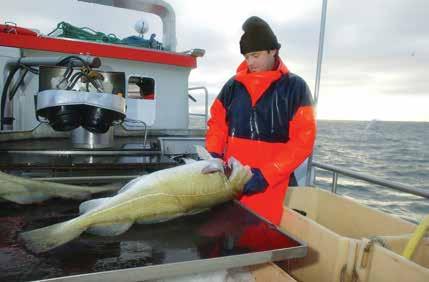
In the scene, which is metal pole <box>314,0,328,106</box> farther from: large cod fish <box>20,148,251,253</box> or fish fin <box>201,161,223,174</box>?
fish fin <box>201,161,223,174</box>

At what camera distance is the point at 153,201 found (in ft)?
6.73

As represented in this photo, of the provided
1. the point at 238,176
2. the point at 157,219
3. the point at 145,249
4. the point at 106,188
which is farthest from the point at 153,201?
the point at 238,176

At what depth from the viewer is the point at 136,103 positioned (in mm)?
6398

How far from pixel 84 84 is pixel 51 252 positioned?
7.47 feet

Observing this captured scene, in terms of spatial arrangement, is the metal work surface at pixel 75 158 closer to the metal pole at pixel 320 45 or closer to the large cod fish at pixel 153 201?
the large cod fish at pixel 153 201

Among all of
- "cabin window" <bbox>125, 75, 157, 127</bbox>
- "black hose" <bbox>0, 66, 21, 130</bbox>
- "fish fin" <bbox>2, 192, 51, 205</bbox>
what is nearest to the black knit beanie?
"fish fin" <bbox>2, 192, 51, 205</bbox>

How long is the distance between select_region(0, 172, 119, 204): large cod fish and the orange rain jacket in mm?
1169

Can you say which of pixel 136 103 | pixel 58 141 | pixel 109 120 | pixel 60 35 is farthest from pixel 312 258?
pixel 60 35

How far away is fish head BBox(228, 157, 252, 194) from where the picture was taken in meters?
2.46

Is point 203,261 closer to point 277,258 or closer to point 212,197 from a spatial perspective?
point 277,258

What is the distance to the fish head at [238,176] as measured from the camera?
97.0 inches

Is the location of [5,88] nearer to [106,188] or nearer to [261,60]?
[106,188]

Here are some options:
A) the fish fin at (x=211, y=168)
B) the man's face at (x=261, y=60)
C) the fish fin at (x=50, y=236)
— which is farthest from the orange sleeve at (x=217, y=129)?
the fish fin at (x=50, y=236)

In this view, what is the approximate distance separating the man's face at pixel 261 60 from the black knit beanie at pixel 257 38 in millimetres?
40
